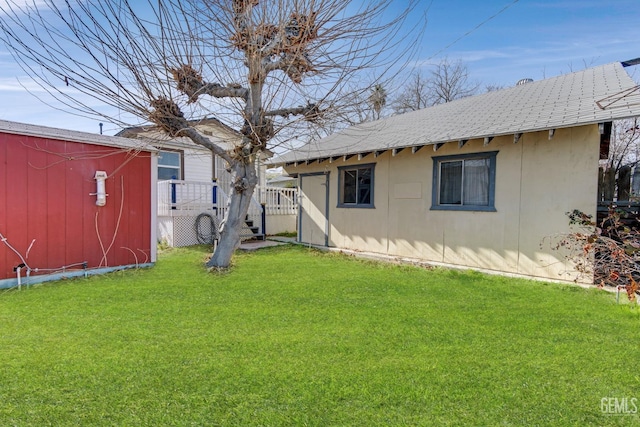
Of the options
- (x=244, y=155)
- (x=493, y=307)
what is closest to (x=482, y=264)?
(x=493, y=307)

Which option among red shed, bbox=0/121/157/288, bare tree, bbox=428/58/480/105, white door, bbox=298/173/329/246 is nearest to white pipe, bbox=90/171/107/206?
red shed, bbox=0/121/157/288

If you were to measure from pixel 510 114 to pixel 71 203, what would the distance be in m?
7.85

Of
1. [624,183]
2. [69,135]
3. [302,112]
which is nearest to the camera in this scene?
[69,135]

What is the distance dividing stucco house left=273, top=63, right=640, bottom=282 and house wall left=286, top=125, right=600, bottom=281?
0.05ft

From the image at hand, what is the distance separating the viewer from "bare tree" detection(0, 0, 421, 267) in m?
4.54

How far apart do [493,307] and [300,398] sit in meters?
3.04

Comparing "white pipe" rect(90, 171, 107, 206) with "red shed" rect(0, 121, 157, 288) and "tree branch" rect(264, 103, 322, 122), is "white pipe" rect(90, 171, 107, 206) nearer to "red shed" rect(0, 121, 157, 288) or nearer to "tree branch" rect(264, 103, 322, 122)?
"red shed" rect(0, 121, 157, 288)

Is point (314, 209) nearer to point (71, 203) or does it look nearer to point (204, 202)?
point (204, 202)

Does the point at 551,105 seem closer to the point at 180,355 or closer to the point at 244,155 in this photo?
the point at 244,155

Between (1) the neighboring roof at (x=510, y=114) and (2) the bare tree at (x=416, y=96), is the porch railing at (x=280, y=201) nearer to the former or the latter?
(1) the neighboring roof at (x=510, y=114)

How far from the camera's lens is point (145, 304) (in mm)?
4262

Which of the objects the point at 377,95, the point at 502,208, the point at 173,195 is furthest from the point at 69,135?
the point at 502,208

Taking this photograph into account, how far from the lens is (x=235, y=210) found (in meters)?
6.61

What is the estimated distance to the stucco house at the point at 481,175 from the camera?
5559 millimetres
